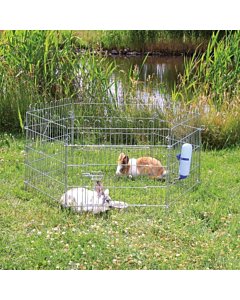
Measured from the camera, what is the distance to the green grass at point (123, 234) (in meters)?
4.18

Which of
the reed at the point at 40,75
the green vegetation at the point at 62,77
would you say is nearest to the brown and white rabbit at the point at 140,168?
the green vegetation at the point at 62,77

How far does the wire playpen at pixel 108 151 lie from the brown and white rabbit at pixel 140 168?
0.10 feet

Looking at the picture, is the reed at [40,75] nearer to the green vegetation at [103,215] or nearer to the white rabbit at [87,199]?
the green vegetation at [103,215]

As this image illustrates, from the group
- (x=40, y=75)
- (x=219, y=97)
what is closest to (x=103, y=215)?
(x=219, y=97)

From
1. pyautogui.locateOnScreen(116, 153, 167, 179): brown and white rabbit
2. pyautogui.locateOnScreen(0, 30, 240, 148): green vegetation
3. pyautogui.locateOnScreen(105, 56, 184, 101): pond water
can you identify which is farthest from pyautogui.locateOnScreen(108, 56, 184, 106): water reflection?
pyautogui.locateOnScreen(116, 153, 167, 179): brown and white rabbit

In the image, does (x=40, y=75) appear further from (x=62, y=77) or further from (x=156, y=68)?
(x=156, y=68)

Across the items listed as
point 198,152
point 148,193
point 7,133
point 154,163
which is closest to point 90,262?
point 148,193

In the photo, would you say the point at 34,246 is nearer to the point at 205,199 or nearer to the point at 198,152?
the point at 205,199

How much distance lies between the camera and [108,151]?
6781mm

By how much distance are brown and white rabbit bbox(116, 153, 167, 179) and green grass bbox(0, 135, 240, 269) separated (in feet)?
1.51

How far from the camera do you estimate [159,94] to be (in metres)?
7.91

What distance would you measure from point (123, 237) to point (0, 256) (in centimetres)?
93

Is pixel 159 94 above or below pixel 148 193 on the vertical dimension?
above

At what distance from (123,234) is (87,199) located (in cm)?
54
